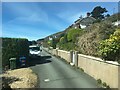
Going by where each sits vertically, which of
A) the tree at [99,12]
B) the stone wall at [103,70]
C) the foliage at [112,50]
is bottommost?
the stone wall at [103,70]

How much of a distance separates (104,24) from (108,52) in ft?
28.5

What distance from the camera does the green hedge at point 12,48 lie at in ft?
76.6

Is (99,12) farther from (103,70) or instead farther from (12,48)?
(103,70)

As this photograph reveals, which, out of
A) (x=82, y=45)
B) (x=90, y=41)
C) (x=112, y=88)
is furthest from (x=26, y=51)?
(x=112, y=88)

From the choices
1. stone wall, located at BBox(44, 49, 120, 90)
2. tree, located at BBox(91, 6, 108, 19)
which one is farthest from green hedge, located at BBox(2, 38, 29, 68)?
tree, located at BBox(91, 6, 108, 19)

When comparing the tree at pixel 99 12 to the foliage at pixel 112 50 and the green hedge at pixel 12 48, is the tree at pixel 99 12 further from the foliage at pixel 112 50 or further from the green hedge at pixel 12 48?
the foliage at pixel 112 50

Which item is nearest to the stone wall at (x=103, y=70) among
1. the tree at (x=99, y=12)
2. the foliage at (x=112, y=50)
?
the foliage at (x=112, y=50)

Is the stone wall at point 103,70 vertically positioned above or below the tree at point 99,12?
below

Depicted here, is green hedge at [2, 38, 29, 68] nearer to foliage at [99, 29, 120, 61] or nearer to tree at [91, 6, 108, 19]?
foliage at [99, 29, 120, 61]

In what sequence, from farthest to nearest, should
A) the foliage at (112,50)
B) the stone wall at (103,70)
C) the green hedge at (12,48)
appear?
the green hedge at (12,48)
the foliage at (112,50)
the stone wall at (103,70)

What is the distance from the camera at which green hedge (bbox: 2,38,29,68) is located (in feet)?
76.6

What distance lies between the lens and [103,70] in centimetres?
1282

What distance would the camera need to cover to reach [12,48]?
24484 millimetres

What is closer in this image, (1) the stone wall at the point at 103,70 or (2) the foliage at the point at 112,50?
(1) the stone wall at the point at 103,70
